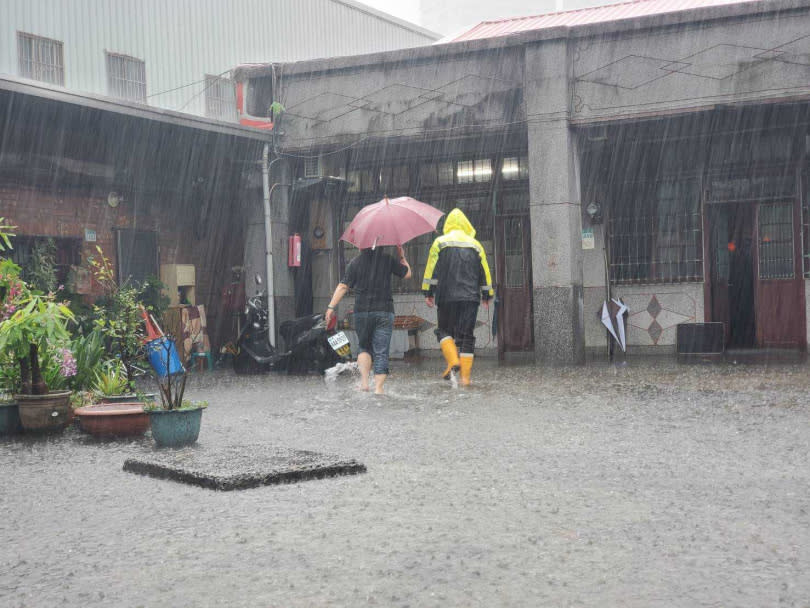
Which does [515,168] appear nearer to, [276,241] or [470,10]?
[276,241]

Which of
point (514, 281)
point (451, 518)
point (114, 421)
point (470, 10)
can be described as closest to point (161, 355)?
point (114, 421)

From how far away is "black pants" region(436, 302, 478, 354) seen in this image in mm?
11289

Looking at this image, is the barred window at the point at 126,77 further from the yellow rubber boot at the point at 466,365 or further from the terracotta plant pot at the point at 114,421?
the terracotta plant pot at the point at 114,421

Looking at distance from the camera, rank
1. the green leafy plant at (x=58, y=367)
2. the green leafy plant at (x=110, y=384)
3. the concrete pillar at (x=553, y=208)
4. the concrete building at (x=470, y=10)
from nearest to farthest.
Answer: the green leafy plant at (x=58, y=367)
the green leafy plant at (x=110, y=384)
the concrete pillar at (x=553, y=208)
the concrete building at (x=470, y=10)

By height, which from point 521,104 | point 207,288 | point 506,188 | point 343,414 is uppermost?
point 521,104

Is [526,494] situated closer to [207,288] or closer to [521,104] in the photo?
[521,104]

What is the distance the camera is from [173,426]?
7406 mm

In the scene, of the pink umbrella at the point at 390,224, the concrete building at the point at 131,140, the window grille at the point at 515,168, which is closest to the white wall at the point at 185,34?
the concrete building at the point at 131,140

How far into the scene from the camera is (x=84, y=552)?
443 centimetres

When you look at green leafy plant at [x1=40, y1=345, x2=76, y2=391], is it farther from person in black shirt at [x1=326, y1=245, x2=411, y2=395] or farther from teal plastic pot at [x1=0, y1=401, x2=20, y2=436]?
person in black shirt at [x1=326, y1=245, x2=411, y2=395]

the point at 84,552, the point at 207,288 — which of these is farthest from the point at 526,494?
the point at 207,288

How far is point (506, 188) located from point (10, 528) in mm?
13494

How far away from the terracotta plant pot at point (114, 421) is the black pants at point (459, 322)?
4.16 meters

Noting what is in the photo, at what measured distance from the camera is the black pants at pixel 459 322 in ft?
37.0
